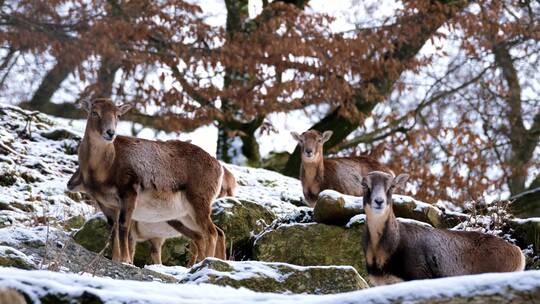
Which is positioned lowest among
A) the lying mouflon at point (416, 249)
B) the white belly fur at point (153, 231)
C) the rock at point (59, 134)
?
the lying mouflon at point (416, 249)

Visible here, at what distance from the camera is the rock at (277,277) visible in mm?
6430

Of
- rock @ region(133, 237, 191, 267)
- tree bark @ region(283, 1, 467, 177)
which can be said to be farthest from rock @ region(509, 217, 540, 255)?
tree bark @ region(283, 1, 467, 177)

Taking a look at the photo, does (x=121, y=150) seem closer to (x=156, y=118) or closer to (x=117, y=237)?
(x=117, y=237)

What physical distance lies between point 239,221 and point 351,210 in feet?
7.42

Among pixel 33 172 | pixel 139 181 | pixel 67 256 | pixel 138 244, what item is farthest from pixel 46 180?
pixel 67 256

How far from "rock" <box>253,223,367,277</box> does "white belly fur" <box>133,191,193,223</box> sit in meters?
1.40

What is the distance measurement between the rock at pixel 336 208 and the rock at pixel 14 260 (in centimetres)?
411

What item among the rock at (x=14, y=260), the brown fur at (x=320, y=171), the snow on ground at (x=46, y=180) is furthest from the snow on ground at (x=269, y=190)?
the rock at (x=14, y=260)

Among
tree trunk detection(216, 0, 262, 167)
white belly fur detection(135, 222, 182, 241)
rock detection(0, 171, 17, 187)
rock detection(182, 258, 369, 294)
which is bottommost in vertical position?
rock detection(182, 258, 369, 294)

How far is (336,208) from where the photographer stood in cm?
1055

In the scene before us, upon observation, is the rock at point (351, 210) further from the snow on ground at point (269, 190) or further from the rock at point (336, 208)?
the snow on ground at point (269, 190)

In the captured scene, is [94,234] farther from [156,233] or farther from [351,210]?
[351,210]

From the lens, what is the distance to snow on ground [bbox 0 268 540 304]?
4234 millimetres

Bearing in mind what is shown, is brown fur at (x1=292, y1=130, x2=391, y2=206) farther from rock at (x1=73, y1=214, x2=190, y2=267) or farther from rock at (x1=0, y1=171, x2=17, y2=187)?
rock at (x1=0, y1=171, x2=17, y2=187)
